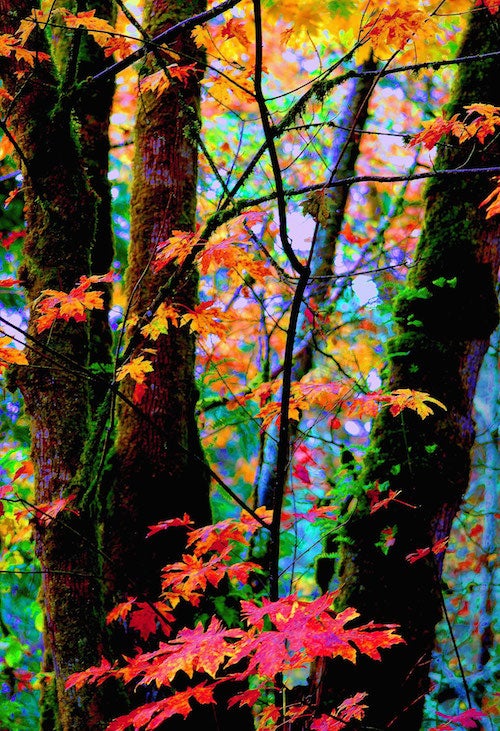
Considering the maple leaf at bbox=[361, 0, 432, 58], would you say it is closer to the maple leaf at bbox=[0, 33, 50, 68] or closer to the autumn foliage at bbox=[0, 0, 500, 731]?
the autumn foliage at bbox=[0, 0, 500, 731]

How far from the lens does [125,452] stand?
310cm

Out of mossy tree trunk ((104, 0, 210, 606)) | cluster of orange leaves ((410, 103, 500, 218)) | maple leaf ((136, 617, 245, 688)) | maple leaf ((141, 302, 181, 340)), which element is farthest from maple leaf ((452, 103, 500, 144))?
maple leaf ((136, 617, 245, 688))

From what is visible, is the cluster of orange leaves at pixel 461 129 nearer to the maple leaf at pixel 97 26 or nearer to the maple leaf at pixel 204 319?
the maple leaf at pixel 204 319

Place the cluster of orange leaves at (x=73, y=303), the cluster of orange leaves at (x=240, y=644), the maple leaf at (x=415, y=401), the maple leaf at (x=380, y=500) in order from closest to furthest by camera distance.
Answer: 1. the cluster of orange leaves at (x=240, y=644)
2. the cluster of orange leaves at (x=73, y=303)
3. the maple leaf at (x=415, y=401)
4. the maple leaf at (x=380, y=500)

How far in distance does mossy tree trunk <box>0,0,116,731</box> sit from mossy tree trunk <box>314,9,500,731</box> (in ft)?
3.52

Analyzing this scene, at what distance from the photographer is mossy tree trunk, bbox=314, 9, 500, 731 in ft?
8.70

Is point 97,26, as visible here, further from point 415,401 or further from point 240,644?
point 240,644

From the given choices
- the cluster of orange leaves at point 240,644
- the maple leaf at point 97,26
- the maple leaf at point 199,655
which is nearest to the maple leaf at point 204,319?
the cluster of orange leaves at point 240,644

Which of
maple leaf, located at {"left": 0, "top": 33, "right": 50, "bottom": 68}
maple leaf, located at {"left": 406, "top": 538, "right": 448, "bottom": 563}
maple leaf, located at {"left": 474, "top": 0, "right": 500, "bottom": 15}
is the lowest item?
maple leaf, located at {"left": 406, "top": 538, "right": 448, "bottom": 563}

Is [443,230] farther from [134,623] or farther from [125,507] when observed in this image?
[134,623]

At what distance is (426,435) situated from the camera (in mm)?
3043

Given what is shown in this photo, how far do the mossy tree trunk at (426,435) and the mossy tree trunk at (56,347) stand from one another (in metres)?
1.07

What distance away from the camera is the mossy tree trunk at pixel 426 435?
2652 mm

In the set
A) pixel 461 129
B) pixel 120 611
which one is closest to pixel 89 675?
pixel 120 611
